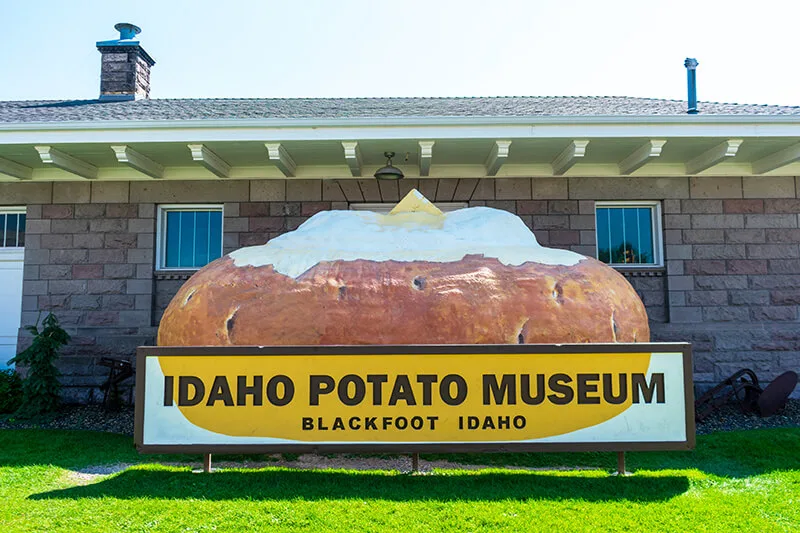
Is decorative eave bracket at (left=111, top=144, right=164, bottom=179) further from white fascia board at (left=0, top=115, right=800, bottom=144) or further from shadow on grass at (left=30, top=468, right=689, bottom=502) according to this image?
shadow on grass at (left=30, top=468, right=689, bottom=502)

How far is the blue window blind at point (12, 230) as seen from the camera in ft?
25.9

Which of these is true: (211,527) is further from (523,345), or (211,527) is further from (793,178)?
(793,178)

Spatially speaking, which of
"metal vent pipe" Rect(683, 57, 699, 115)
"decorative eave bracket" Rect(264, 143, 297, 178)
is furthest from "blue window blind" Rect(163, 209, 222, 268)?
"metal vent pipe" Rect(683, 57, 699, 115)

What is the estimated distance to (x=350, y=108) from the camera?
8430mm

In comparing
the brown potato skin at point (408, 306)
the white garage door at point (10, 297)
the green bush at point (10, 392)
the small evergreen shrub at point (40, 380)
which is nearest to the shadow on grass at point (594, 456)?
the small evergreen shrub at point (40, 380)

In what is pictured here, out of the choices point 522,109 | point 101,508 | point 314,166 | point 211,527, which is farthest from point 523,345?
point 522,109

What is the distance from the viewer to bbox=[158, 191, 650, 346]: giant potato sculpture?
13.3 feet

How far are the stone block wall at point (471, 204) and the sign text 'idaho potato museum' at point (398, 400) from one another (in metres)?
3.75

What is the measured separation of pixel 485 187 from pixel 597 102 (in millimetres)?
2816

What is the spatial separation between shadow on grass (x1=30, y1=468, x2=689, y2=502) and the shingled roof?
4537mm

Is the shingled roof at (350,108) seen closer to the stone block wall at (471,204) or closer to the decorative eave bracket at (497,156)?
the decorative eave bracket at (497,156)

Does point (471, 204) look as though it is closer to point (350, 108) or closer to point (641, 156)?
point (641, 156)

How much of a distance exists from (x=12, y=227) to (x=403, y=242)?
20.0 ft

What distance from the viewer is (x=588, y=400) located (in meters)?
3.93
